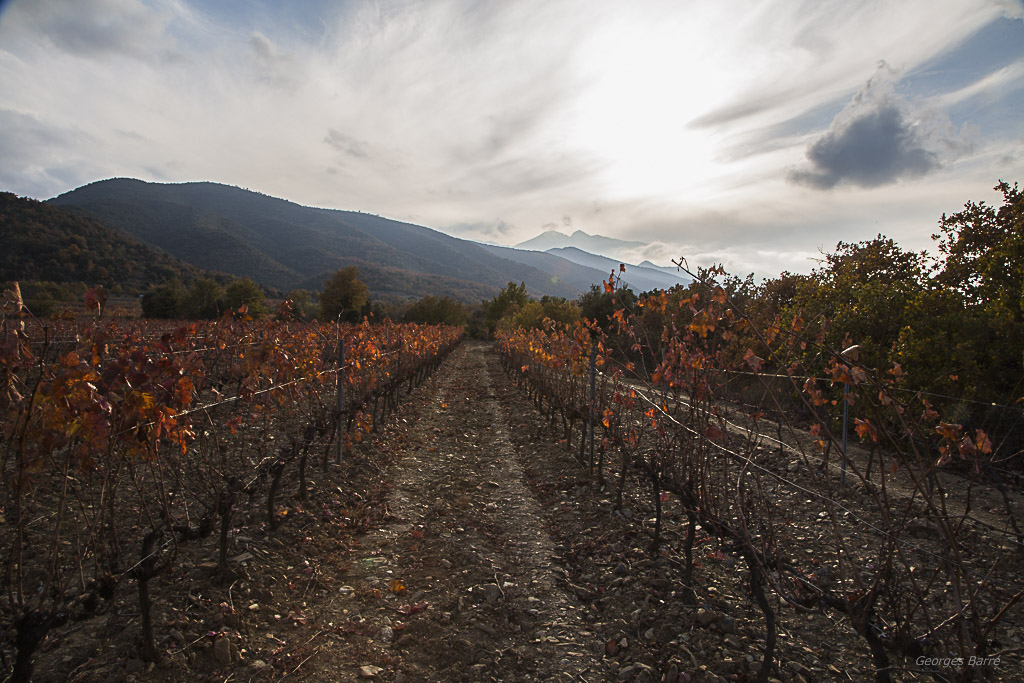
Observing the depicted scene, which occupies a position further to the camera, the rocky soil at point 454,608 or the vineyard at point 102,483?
the rocky soil at point 454,608

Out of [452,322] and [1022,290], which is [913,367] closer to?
[1022,290]

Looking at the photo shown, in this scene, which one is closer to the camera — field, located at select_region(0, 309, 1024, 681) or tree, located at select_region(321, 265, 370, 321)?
field, located at select_region(0, 309, 1024, 681)

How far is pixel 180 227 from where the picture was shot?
11900 cm

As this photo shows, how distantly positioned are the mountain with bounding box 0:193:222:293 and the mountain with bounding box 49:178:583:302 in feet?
154

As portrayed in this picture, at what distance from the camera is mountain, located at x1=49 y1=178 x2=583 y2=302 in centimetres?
Answer: 10562

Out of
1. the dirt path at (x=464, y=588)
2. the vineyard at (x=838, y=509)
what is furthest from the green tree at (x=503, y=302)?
the dirt path at (x=464, y=588)

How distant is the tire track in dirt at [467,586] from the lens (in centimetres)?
300

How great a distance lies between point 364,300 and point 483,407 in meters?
44.9

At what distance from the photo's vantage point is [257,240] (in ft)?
470

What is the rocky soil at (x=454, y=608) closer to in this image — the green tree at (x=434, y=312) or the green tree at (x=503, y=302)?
the green tree at (x=503, y=302)

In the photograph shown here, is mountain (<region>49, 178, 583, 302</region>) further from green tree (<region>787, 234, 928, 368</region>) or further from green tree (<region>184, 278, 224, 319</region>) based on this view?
green tree (<region>787, 234, 928, 368</region>)

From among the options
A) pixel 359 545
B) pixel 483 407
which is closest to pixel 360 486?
pixel 359 545

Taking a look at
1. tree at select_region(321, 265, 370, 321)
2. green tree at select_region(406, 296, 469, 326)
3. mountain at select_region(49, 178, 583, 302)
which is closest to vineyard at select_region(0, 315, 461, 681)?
green tree at select_region(406, 296, 469, 326)

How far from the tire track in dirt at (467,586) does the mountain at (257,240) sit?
97891 mm
